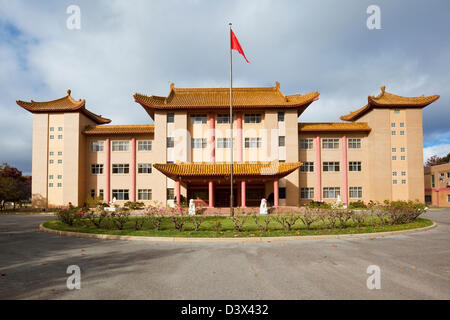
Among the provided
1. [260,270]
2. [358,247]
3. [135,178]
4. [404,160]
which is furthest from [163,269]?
[404,160]

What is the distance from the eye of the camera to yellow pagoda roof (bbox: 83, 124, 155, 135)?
26734 millimetres

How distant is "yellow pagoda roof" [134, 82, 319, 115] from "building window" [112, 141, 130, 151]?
485 centimetres

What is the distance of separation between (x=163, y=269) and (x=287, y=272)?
2.81m

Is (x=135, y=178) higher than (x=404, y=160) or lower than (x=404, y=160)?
lower

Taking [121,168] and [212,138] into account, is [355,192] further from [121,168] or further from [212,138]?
[121,168]

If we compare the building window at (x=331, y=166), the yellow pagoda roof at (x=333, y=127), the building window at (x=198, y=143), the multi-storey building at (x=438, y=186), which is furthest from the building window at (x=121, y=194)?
the multi-storey building at (x=438, y=186)

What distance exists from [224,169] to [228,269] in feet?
50.8

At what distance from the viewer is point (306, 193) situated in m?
25.9

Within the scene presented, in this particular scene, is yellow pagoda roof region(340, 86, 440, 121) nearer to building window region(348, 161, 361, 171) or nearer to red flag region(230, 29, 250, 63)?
building window region(348, 161, 361, 171)

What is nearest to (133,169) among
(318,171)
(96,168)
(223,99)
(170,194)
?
(96,168)

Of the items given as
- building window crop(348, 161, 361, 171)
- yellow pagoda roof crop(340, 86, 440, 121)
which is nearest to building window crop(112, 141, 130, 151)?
building window crop(348, 161, 361, 171)

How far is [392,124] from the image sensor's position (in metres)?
26.1

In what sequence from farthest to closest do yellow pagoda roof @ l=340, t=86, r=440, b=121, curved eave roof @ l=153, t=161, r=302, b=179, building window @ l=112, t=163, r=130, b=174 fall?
1. building window @ l=112, t=163, r=130, b=174
2. yellow pagoda roof @ l=340, t=86, r=440, b=121
3. curved eave roof @ l=153, t=161, r=302, b=179

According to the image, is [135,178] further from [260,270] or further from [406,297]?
[406,297]
